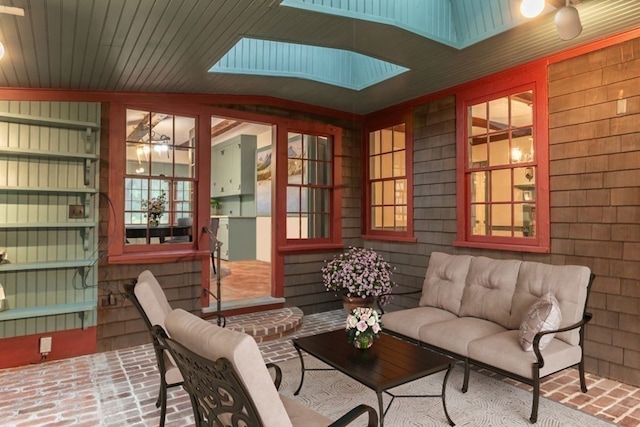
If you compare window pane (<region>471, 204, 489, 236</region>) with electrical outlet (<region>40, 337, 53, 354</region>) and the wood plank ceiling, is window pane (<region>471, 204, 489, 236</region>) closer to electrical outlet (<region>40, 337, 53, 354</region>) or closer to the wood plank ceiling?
the wood plank ceiling

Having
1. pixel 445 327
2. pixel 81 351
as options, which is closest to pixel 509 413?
pixel 445 327

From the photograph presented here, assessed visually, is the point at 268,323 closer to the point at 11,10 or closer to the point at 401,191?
the point at 401,191

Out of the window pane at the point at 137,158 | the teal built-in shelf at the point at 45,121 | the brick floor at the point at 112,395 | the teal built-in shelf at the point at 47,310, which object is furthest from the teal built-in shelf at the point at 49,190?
the brick floor at the point at 112,395

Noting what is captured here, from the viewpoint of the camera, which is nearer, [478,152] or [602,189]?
[602,189]

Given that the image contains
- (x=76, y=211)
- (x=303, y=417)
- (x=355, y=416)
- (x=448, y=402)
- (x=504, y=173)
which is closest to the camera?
(x=355, y=416)

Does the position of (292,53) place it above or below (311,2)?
above

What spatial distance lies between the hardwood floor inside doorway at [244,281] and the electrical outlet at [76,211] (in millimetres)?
1989

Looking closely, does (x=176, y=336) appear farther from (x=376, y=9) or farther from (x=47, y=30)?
(x=376, y=9)

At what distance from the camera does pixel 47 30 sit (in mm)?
2604

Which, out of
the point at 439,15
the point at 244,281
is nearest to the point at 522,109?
the point at 439,15

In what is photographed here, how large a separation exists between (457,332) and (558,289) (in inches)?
34.9

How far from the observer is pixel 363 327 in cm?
271

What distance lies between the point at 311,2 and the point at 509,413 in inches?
131

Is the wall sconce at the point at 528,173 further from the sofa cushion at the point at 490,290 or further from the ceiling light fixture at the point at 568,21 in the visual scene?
the ceiling light fixture at the point at 568,21
